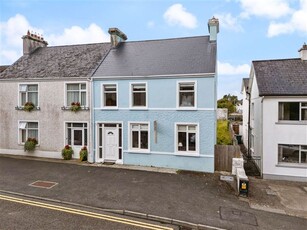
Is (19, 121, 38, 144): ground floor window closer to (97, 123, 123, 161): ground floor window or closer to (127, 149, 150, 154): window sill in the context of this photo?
(97, 123, 123, 161): ground floor window

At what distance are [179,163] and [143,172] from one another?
240 cm

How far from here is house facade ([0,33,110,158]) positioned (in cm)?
1567

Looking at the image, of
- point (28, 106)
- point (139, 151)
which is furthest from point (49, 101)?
point (139, 151)

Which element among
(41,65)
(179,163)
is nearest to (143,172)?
(179,163)

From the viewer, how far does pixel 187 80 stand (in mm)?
13578

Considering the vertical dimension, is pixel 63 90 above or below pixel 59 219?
above

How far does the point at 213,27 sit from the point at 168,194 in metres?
12.2

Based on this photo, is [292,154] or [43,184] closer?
[43,184]

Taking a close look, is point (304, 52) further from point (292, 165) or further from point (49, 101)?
Result: point (49, 101)

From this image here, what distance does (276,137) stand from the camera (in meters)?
13.3

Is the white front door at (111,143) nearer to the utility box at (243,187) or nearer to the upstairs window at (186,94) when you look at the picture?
the upstairs window at (186,94)

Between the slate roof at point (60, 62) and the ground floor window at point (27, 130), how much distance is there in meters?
3.62

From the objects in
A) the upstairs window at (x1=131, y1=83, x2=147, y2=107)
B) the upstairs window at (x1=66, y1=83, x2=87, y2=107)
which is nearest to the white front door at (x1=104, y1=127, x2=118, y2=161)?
the upstairs window at (x1=131, y1=83, x2=147, y2=107)

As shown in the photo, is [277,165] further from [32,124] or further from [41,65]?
[41,65]
